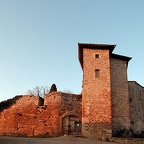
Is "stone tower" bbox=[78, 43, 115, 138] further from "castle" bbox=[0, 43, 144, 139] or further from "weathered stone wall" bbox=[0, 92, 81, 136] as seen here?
"weathered stone wall" bbox=[0, 92, 81, 136]

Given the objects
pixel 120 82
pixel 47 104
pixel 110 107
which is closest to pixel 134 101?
pixel 120 82

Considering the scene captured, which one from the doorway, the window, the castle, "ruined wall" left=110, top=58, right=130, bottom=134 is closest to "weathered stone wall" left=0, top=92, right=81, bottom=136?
the castle

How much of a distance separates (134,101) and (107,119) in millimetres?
5765

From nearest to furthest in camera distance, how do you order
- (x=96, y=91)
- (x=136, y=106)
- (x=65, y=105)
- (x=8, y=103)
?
(x=96, y=91), (x=65, y=105), (x=136, y=106), (x=8, y=103)

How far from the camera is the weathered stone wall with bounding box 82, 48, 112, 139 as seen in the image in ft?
68.8

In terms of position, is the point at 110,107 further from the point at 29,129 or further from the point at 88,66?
the point at 29,129

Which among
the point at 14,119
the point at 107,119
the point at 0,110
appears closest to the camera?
the point at 107,119

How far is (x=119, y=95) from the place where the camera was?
2309cm

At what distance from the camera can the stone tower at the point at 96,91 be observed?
2098cm

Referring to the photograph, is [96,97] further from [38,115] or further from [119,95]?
[38,115]

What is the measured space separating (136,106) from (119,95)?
11.7 feet

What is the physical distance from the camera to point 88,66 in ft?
75.0

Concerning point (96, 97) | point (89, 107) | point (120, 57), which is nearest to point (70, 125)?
point (89, 107)

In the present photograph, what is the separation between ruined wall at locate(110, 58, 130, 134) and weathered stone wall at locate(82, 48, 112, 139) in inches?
41.8
